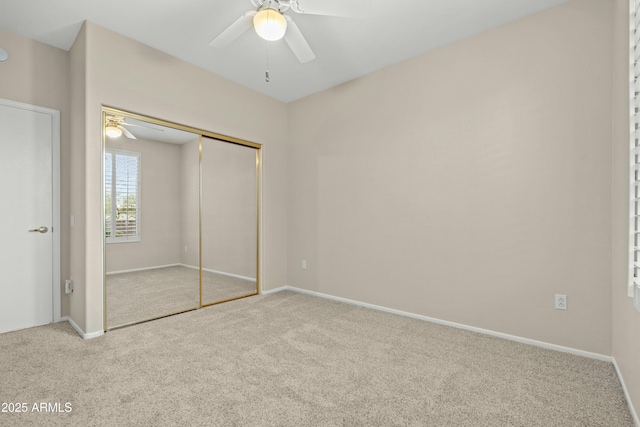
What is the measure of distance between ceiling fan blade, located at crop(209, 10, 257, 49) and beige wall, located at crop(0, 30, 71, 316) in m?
1.89

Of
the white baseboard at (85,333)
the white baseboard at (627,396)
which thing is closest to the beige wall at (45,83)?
the white baseboard at (85,333)

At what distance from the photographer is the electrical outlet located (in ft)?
7.61

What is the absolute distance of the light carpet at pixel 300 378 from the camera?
1584mm

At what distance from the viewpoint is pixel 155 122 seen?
3051 mm

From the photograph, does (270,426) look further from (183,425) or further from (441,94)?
(441,94)

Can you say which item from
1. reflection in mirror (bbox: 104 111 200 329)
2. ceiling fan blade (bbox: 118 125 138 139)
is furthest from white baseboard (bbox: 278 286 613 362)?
ceiling fan blade (bbox: 118 125 138 139)

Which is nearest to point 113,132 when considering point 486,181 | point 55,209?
point 55,209

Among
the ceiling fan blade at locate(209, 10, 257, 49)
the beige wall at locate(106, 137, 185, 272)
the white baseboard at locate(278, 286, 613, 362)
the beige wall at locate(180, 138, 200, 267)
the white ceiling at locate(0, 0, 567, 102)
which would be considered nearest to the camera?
the ceiling fan blade at locate(209, 10, 257, 49)

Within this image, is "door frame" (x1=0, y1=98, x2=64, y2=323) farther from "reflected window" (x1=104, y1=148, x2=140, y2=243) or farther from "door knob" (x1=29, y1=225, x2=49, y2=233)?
"reflected window" (x1=104, y1=148, x2=140, y2=243)

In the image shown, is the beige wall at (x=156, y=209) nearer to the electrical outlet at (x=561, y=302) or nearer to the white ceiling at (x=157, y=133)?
the white ceiling at (x=157, y=133)

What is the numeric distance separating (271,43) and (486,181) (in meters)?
2.40

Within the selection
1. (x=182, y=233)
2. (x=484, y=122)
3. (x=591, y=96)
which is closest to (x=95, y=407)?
(x=182, y=233)

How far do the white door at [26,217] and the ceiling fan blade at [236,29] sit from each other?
80.0 inches

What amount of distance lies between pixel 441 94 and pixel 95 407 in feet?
11.7
